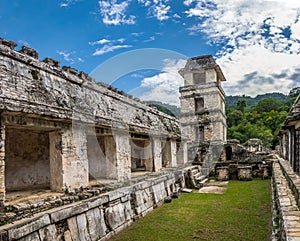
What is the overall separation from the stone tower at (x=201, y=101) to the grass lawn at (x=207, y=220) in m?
13.1

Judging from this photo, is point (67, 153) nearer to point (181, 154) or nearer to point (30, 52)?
point (30, 52)

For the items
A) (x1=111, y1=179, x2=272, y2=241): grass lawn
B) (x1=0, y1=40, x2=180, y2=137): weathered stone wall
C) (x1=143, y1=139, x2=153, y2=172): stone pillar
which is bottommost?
(x1=111, y1=179, x2=272, y2=241): grass lawn

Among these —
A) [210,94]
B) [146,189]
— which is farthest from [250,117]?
[146,189]

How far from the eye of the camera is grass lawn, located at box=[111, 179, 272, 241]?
6125 millimetres

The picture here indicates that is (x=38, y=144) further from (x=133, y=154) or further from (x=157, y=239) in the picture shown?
(x=133, y=154)

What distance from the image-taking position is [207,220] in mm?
7320

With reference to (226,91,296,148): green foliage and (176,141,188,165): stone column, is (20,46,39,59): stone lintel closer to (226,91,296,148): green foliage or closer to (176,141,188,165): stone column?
(176,141,188,165): stone column

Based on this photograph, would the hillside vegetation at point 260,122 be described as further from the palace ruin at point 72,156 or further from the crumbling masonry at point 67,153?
the crumbling masonry at point 67,153

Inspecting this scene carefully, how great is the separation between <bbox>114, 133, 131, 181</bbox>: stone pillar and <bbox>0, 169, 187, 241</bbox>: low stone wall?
553 millimetres

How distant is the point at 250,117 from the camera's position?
49.8m

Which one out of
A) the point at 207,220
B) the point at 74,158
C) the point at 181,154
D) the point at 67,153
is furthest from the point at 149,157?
the point at 67,153

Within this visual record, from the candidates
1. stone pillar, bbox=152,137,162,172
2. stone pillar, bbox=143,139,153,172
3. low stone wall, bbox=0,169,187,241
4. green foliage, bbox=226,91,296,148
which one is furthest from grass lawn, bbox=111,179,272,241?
green foliage, bbox=226,91,296,148

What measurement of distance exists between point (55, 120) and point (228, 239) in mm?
4563

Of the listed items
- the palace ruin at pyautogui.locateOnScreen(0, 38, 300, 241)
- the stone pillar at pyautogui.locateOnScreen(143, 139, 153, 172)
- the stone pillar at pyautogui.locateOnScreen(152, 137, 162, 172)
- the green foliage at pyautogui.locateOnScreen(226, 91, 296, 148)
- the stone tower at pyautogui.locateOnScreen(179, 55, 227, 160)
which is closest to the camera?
the palace ruin at pyautogui.locateOnScreen(0, 38, 300, 241)
